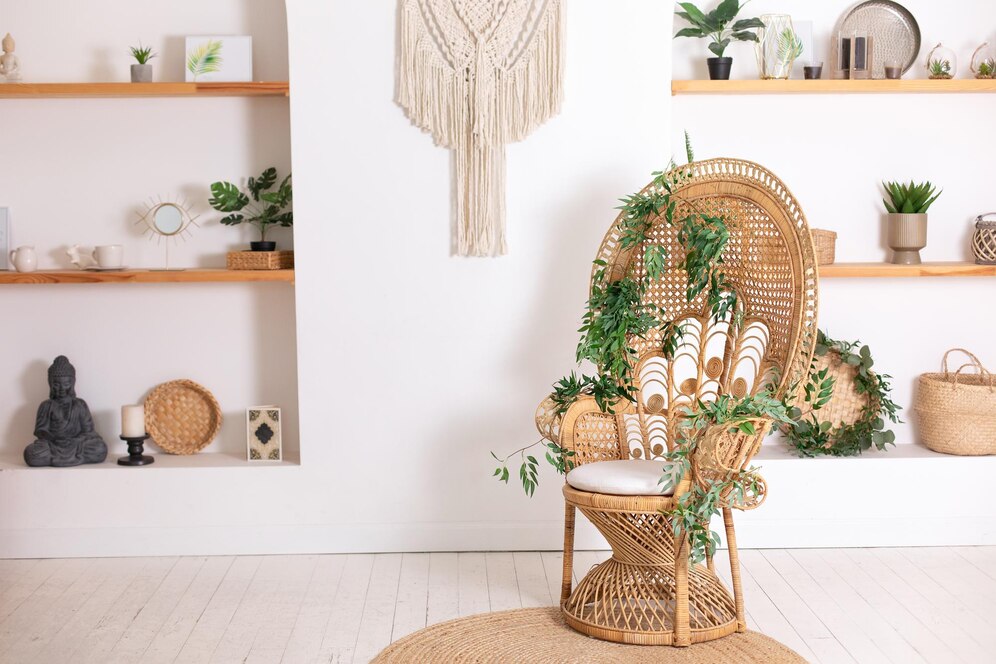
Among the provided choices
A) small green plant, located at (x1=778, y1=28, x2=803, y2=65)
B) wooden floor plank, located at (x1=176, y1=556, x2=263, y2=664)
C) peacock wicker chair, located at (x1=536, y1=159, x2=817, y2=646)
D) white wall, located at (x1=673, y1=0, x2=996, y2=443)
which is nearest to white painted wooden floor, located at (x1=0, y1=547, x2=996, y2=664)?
wooden floor plank, located at (x1=176, y1=556, x2=263, y2=664)

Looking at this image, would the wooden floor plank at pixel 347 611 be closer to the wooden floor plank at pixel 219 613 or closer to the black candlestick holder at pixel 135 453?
the wooden floor plank at pixel 219 613

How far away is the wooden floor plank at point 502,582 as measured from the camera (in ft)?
10.3

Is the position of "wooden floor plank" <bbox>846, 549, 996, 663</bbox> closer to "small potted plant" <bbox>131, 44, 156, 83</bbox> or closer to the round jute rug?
the round jute rug

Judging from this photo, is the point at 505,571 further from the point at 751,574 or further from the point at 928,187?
the point at 928,187

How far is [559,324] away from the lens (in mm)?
3576

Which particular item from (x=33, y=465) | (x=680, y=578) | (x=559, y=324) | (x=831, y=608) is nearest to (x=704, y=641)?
(x=680, y=578)

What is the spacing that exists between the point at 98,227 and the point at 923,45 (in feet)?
10.00

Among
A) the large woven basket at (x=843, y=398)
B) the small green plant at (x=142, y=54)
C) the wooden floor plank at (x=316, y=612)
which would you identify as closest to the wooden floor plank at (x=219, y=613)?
the wooden floor plank at (x=316, y=612)

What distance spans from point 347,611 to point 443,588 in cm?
33

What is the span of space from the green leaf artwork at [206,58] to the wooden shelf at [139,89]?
0.12 meters

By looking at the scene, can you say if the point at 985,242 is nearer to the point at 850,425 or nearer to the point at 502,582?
the point at 850,425

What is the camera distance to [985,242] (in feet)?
12.3

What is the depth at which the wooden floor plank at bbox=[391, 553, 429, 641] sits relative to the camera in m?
2.94

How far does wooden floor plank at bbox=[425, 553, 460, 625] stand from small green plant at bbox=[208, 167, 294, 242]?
1268 mm
